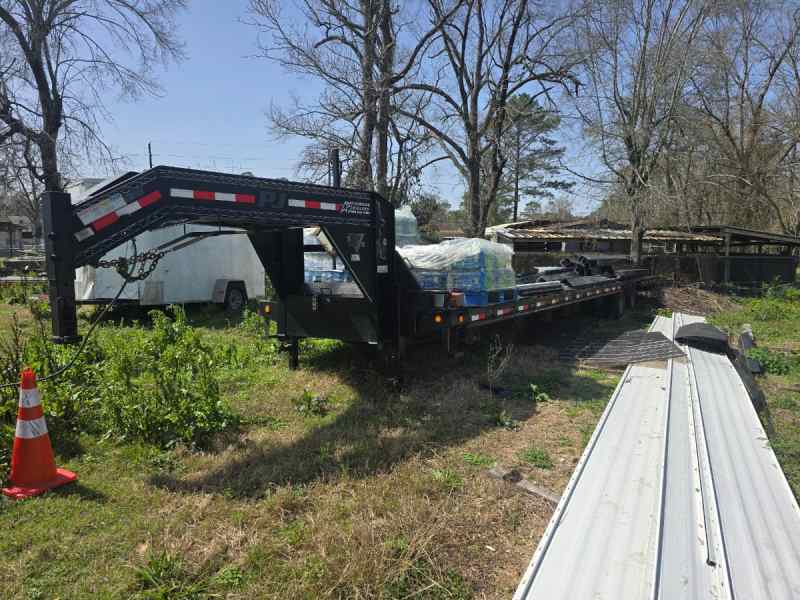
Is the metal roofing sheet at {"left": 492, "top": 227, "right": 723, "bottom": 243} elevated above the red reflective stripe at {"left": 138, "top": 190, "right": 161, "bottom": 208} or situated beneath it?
elevated above

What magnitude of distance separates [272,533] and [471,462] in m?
1.70

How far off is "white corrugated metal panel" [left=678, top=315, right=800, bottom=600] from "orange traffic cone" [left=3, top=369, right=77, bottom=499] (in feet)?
13.6

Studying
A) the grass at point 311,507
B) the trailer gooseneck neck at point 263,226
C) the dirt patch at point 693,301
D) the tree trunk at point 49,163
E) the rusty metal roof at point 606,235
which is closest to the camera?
the grass at point 311,507

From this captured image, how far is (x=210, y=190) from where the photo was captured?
375cm

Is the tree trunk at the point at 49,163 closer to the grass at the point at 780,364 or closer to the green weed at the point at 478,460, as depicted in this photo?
the green weed at the point at 478,460

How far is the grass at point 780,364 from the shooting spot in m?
4.66

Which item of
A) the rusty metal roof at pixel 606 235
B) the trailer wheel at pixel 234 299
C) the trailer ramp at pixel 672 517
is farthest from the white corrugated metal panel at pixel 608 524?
the rusty metal roof at pixel 606 235

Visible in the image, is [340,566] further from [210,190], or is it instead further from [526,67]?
[526,67]

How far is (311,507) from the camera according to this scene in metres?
3.35

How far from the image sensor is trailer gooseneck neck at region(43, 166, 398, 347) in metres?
3.28

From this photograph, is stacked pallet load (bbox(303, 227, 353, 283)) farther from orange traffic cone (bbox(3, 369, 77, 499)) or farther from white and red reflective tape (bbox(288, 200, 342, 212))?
orange traffic cone (bbox(3, 369, 77, 499))

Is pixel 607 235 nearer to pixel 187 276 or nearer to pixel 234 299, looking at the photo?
pixel 234 299

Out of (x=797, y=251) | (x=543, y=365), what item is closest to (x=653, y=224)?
(x=797, y=251)

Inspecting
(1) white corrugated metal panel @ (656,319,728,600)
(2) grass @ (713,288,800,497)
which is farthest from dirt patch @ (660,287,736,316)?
(1) white corrugated metal panel @ (656,319,728,600)
